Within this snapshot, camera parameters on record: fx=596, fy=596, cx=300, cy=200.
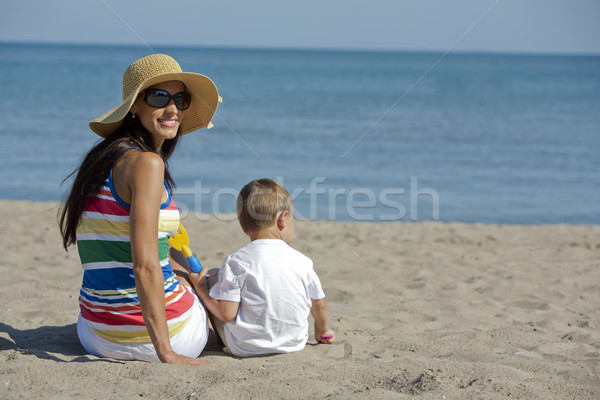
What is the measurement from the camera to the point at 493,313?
409cm

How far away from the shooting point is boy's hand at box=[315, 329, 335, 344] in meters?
3.26

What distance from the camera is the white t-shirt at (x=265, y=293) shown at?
288 centimetres

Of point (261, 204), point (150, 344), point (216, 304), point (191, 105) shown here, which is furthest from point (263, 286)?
point (191, 105)

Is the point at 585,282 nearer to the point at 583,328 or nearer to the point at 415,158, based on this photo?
the point at 583,328

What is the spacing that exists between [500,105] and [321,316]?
23.0 metres

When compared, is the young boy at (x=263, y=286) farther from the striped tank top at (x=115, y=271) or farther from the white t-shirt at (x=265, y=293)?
the striped tank top at (x=115, y=271)

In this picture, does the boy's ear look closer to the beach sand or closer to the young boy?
the young boy

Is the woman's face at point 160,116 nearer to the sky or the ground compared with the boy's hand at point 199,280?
nearer to the sky

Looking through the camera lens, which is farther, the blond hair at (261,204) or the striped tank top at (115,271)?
the blond hair at (261,204)

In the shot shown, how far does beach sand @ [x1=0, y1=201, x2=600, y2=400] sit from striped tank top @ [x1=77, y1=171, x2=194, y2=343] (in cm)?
19

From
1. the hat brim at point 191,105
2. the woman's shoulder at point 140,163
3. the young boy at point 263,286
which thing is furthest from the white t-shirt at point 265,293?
the hat brim at point 191,105

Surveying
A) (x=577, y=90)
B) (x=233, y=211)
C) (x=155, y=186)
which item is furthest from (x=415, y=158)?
(x=577, y=90)

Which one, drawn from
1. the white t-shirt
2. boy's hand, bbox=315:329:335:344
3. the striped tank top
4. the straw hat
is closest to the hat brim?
the straw hat

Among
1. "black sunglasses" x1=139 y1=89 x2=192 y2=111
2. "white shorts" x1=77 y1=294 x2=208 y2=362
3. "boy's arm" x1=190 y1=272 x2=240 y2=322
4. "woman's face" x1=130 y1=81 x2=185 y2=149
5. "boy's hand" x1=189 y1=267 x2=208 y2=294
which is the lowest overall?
"white shorts" x1=77 y1=294 x2=208 y2=362
